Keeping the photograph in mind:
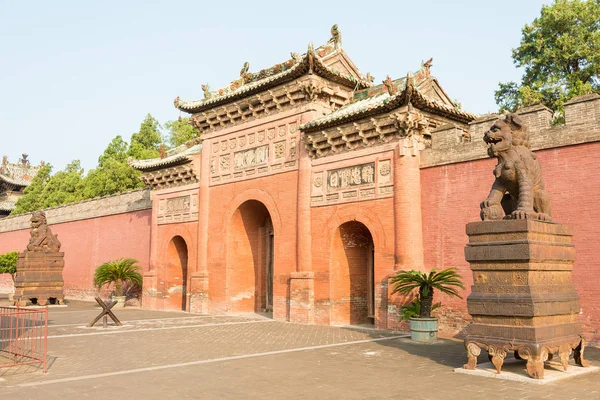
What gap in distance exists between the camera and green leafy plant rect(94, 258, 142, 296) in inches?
844

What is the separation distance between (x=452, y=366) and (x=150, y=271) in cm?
1578

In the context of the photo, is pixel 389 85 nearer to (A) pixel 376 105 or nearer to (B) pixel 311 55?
(A) pixel 376 105

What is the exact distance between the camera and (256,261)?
19.1 m

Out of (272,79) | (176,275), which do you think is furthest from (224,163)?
(176,275)

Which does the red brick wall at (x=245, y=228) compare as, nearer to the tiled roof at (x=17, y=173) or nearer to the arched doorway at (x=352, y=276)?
the arched doorway at (x=352, y=276)

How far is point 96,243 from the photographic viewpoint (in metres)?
26.7

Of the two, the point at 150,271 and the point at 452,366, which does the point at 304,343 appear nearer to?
the point at 452,366

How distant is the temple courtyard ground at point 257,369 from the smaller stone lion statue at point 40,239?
31.7ft

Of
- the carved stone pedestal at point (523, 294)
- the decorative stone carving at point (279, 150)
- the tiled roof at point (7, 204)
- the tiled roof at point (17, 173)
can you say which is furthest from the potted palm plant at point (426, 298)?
the tiled roof at point (17, 173)

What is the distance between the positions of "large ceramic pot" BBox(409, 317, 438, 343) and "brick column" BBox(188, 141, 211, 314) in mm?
9337

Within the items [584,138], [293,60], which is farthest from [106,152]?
[584,138]

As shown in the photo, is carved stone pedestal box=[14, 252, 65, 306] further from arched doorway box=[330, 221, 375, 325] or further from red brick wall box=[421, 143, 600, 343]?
red brick wall box=[421, 143, 600, 343]

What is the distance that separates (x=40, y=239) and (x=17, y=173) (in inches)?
1265

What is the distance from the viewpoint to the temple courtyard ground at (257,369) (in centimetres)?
650
